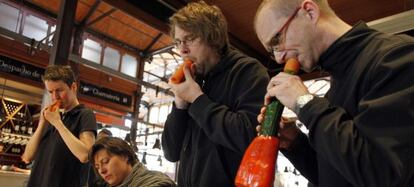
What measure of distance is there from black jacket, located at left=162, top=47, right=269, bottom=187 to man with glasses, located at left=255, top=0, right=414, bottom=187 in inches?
6.1

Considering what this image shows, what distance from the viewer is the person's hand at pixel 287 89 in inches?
34.4

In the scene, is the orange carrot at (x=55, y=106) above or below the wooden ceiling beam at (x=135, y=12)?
below

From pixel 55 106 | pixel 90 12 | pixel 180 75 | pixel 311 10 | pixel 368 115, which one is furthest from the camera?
pixel 90 12

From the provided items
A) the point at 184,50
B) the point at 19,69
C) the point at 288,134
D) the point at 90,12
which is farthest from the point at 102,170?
the point at 90,12

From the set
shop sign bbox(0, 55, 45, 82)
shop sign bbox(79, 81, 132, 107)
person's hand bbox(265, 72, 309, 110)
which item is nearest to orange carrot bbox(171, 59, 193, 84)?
person's hand bbox(265, 72, 309, 110)

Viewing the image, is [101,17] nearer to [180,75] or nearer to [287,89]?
[180,75]

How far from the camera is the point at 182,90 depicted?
1.24 meters

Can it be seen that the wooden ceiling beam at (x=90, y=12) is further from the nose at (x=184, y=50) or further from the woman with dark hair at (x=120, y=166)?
the nose at (x=184, y=50)

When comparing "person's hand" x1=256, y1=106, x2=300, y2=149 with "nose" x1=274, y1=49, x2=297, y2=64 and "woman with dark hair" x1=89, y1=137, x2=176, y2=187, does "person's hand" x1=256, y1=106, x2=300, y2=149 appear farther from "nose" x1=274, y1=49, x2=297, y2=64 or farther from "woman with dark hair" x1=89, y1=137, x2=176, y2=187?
"woman with dark hair" x1=89, y1=137, x2=176, y2=187

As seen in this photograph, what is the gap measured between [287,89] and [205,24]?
0.57 m

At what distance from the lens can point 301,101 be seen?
862mm

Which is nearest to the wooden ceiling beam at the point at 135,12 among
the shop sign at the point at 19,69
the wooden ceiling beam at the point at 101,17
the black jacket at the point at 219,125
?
the black jacket at the point at 219,125

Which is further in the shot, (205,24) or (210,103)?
(205,24)

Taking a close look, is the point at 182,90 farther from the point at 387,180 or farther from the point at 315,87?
the point at 315,87
